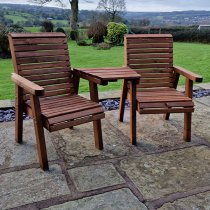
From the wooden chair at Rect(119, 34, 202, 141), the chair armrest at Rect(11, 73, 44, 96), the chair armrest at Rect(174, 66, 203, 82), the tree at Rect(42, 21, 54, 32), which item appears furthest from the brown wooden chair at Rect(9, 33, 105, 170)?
the tree at Rect(42, 21, 54, 32)

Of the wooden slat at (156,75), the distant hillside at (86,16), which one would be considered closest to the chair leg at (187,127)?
the wooden slat at (156,75)

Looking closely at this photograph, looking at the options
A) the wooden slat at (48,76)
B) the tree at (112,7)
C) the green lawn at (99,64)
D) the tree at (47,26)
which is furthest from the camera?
the tree at (112,7)

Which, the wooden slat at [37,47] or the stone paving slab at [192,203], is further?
the wooden slat at [37,47]

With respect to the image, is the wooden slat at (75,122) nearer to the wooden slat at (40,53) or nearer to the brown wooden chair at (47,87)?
the brown wooden chair at (47,87)

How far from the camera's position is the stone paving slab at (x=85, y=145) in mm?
2932

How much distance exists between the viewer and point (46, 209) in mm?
2174

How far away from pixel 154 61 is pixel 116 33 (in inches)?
377

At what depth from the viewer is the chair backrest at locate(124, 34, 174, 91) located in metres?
3.71

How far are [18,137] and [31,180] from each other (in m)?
0.78

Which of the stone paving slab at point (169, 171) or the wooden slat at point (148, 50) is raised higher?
the wooden slat at point (148, 50)

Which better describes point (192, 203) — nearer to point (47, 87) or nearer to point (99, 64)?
point (47, 87)

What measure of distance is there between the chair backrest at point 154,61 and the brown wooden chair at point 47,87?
0.85 m

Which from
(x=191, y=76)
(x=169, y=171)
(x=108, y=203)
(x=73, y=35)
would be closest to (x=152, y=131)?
(x=191, y=76)

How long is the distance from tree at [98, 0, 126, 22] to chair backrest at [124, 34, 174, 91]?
15196 millimetres
